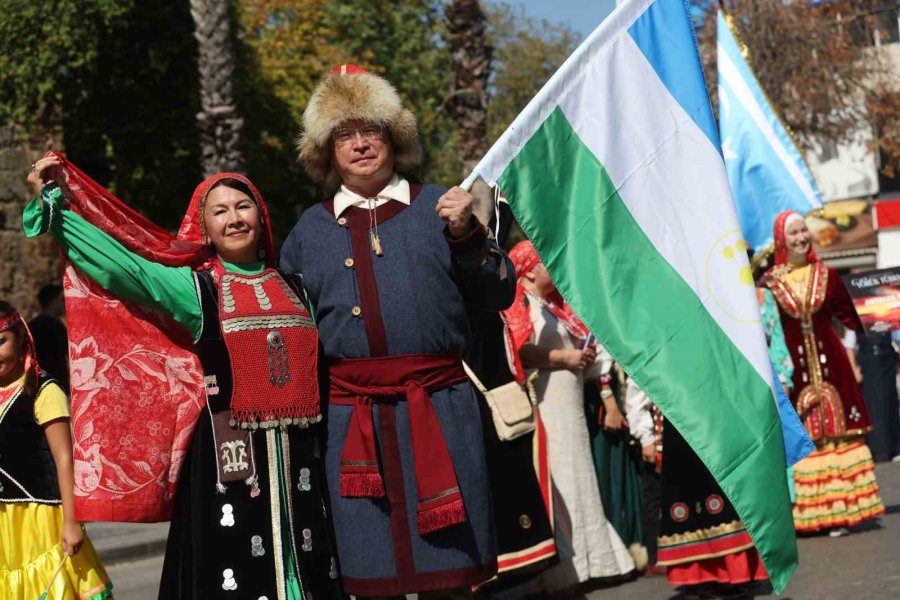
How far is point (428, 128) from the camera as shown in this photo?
33.6m

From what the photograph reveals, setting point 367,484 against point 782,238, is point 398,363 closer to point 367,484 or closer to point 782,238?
point 367,484

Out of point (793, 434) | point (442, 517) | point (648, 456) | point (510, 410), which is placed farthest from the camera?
point (648, 456)

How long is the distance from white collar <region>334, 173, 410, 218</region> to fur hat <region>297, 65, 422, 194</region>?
13 centimetres

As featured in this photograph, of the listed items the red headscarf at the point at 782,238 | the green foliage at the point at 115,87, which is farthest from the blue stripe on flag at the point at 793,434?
the green foliage at the point at 115,87

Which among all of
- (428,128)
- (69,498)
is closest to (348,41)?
(428,128)

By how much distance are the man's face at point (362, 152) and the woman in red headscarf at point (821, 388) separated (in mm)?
5333

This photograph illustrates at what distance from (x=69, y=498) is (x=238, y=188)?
62.1 inches

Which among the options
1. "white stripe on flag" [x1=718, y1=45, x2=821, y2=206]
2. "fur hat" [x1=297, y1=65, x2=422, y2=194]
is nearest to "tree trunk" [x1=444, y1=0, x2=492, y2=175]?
"white stripe on flag" [x1=718, y1=45, x2=821, y2=206]

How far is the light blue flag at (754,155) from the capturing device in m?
10.6

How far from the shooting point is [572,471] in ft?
27.1

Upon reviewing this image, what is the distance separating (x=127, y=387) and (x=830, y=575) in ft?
15.0

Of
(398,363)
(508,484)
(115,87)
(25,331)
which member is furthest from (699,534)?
(115,87)

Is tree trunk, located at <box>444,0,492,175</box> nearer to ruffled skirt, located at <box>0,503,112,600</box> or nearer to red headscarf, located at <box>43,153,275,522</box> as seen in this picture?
ruffled skirt, located at <box>0,503,112,600</box>

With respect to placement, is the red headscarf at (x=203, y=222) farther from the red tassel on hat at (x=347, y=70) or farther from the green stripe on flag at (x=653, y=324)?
the green stripe on flag at (x=653, y=324)
